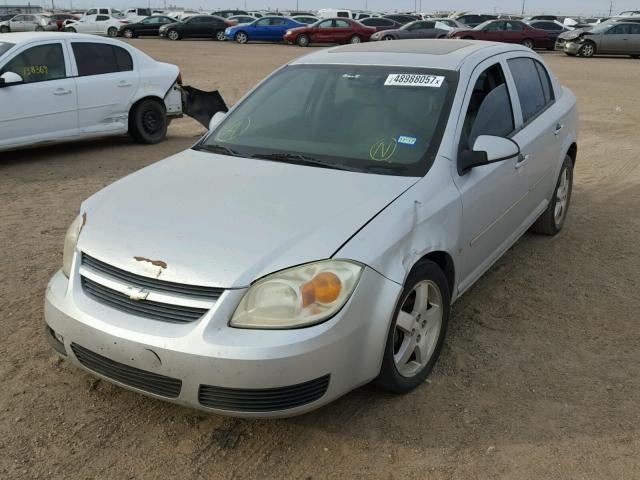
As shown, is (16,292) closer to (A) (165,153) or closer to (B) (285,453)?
(B) (285,453)

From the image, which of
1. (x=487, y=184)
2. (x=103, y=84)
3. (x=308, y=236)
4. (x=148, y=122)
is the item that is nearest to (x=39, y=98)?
(x=103, y=84)

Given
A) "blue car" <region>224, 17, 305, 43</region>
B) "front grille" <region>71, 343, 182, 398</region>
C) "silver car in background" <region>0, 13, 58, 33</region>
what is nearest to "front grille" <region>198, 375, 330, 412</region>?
"front grille" <region>71, 343, 182, 398</region>

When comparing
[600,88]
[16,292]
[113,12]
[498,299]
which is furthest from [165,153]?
[113,12]

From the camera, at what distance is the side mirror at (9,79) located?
7.64m

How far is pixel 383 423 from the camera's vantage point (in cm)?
304

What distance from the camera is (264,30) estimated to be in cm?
3400

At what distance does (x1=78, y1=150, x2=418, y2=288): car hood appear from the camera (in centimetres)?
269

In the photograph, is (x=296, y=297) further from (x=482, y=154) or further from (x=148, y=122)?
(x=148, y=122)

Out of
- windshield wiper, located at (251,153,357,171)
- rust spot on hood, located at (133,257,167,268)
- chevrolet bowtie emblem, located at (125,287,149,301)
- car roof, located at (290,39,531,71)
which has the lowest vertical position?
chevrolet bowtie emblem, located at (125,287,149,301)

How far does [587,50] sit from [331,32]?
465 inches

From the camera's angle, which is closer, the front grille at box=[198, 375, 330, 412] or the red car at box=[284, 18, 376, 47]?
the front grille at box=[198, 375, 330, 412]

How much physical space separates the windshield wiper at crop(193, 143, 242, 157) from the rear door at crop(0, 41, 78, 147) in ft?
15.7

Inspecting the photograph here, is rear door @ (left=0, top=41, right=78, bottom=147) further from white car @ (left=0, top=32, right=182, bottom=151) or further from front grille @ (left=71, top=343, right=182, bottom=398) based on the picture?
front grille @ (left=71, top=343, right=182, bottom=398)

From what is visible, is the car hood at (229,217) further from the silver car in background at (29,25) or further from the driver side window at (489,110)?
the silver car in background at (29,25)
